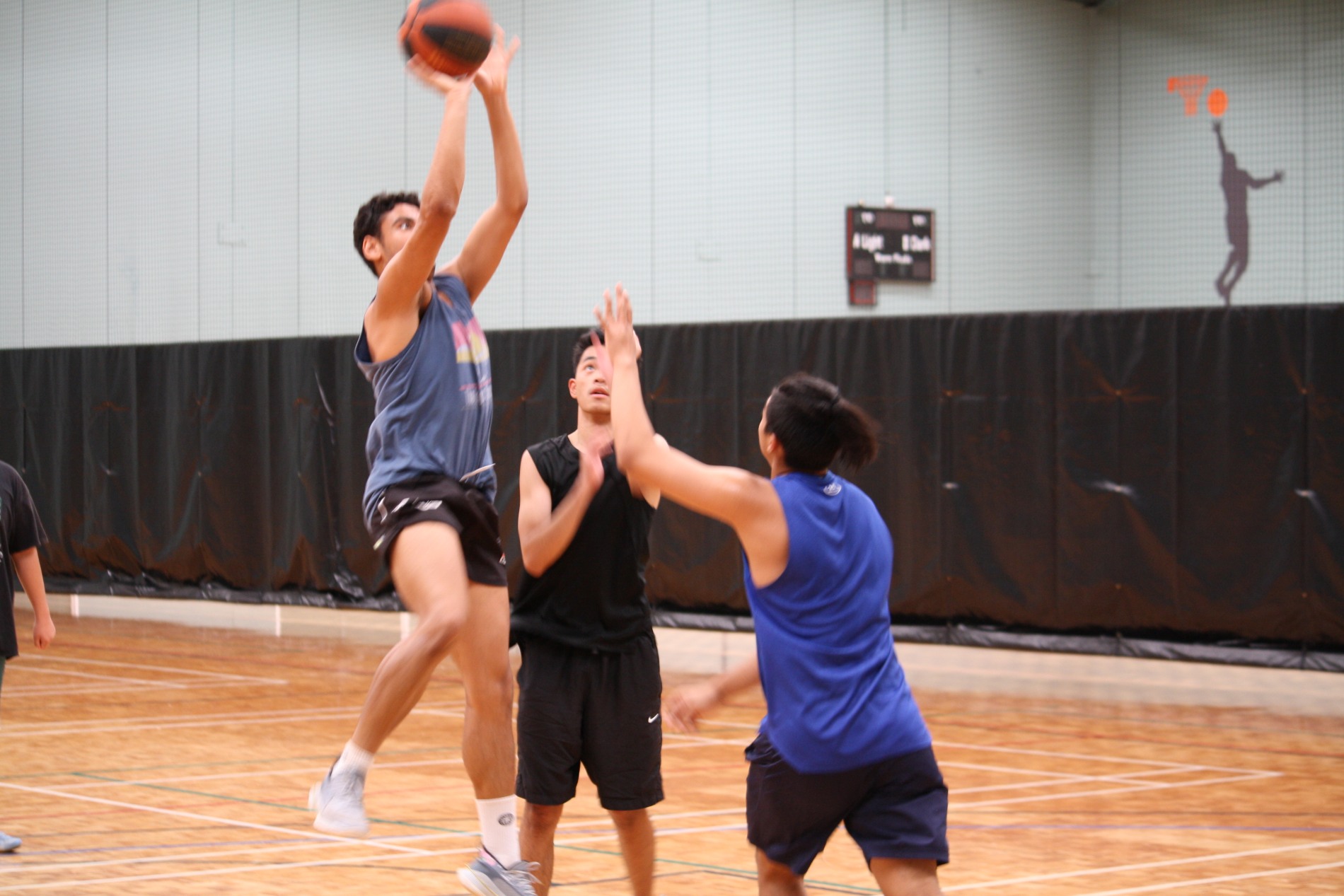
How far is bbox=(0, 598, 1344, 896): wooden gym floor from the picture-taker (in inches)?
205

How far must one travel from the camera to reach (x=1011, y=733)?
8.41 metres

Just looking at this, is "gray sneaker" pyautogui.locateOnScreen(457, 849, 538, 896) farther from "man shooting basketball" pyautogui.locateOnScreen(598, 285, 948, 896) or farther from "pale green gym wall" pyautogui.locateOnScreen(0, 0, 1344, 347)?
"pale green gym wall" pyautogui.locateOnScreen(0, 0, 1344, 347)

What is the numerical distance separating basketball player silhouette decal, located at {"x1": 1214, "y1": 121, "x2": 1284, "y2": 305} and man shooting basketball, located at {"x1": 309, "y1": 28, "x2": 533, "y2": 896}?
38.1 feet

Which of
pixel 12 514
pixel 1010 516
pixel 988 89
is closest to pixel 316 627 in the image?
pixel 1010 516

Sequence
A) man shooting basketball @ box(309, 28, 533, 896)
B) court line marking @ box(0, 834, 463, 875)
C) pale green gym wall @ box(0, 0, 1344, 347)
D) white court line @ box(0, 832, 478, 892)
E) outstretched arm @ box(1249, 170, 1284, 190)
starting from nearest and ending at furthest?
1. man shooting basketball @ box(309, 28, 533, 896)
2. white court line @ box(0, 832, 478, 892)
3. court line marking @ box(0, 834, 463, 875)
4. pale green gym wall @ box(0, 0, 1344, 347)
5. outstretched arm @ box(1249, 170, 1284, 190)

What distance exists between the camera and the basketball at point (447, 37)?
150 inches

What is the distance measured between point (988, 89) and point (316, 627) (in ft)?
25.2

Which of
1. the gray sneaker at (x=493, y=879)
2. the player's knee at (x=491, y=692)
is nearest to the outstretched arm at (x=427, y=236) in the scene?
the player's knee at (x=491, y=692)

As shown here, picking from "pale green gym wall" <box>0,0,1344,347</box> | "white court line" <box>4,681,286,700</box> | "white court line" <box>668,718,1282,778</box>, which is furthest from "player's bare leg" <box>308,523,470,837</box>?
"pale green gym wall" <box>0,0,1344,347</box>

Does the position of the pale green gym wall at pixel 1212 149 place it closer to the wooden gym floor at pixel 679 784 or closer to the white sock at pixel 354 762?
the wooden gym floor at pixel 679 784

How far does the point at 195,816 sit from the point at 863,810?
373 cm

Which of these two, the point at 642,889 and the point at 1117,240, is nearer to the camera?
the point at 642,889

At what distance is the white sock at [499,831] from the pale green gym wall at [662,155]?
980 cm

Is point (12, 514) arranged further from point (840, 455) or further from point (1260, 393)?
point (1260, 393)
